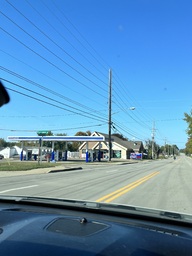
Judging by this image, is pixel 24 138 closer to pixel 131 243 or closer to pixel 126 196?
pixel 126 196

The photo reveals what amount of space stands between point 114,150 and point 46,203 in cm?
9331

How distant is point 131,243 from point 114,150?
9494 centimetres

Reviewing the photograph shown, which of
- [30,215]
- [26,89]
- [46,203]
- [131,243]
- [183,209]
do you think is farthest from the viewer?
[26,89]

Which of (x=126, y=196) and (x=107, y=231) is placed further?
(x=126, y=196)

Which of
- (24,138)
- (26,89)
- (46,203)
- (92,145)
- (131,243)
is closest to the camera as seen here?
(131,243)

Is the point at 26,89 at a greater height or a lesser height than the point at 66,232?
greater

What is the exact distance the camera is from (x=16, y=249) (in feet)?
7.20

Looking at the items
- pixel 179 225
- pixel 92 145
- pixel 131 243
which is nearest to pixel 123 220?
pixel 179 225

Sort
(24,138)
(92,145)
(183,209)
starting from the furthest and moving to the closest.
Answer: (92,145)
(24,138)
(183,209)

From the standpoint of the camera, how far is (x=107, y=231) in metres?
2.68

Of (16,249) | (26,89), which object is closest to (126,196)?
(16,249)

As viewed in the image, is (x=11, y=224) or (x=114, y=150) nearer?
(x=11, y=224)

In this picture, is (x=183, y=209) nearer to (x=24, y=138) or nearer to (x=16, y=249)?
(x=16, y=249)

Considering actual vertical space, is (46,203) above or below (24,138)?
below
